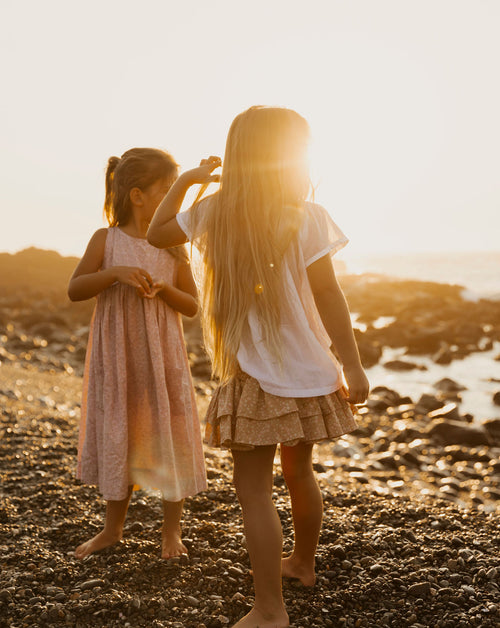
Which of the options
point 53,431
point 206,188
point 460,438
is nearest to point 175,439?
point 206,188

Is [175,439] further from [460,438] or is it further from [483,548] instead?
[460,438]

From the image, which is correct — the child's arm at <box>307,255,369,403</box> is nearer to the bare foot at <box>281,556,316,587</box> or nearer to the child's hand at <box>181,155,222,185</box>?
the child's hand at <box>181,155,222,185</box>

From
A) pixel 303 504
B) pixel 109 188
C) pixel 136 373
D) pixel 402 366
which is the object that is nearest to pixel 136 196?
pixel 109 188

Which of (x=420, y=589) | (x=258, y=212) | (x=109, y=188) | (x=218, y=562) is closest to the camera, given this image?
(x=258, y=212)

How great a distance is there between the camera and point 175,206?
2314 mm

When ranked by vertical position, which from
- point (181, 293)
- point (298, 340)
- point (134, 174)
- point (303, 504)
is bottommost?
point (303, 504)

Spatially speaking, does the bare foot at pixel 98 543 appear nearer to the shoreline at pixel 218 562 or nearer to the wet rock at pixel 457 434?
the shoreline at pixel 218 562

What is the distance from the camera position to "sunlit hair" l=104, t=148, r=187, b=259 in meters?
3.01

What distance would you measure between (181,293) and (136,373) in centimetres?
49

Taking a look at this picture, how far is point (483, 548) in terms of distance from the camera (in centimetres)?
323

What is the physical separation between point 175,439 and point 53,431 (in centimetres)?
294

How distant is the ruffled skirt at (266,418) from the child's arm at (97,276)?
0.87 m

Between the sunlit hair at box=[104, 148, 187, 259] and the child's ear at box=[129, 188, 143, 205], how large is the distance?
0.05 feet

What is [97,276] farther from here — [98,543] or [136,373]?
[98,543]
